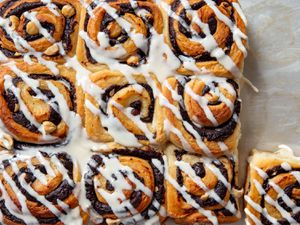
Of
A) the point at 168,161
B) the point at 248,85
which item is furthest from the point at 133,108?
the point at 248,85

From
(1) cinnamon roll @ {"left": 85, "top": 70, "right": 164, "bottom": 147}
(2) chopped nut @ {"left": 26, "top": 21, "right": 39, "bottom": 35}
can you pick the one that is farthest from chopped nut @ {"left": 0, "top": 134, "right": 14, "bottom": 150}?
(2) chopped nut @ {"left": 26, "top": 21, "right": 39, "bottom": 35}

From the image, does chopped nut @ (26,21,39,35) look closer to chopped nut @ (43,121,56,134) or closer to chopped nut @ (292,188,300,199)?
chopped nut @ (43,121,56,134)

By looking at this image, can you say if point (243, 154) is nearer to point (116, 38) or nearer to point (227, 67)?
point (227, 67)

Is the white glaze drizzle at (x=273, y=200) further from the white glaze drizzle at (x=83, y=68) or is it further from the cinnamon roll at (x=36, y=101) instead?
the cinnamon roll at (x=36, y=101)

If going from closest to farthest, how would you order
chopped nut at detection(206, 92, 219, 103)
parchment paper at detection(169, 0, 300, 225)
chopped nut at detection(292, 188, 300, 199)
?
chopped nut at detection(206, 92, 219, 103) < chopped nut at detection(292, 188, 300, 199) < parchment paper at detection(169, 0, 300, 225)

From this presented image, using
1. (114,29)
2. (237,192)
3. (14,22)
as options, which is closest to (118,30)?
(114,29)

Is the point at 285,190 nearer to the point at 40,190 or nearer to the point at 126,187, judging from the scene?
the point at 126,187

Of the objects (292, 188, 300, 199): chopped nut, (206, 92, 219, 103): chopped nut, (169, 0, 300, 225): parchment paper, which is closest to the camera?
(206, 92, 219, 103): chopped nut
